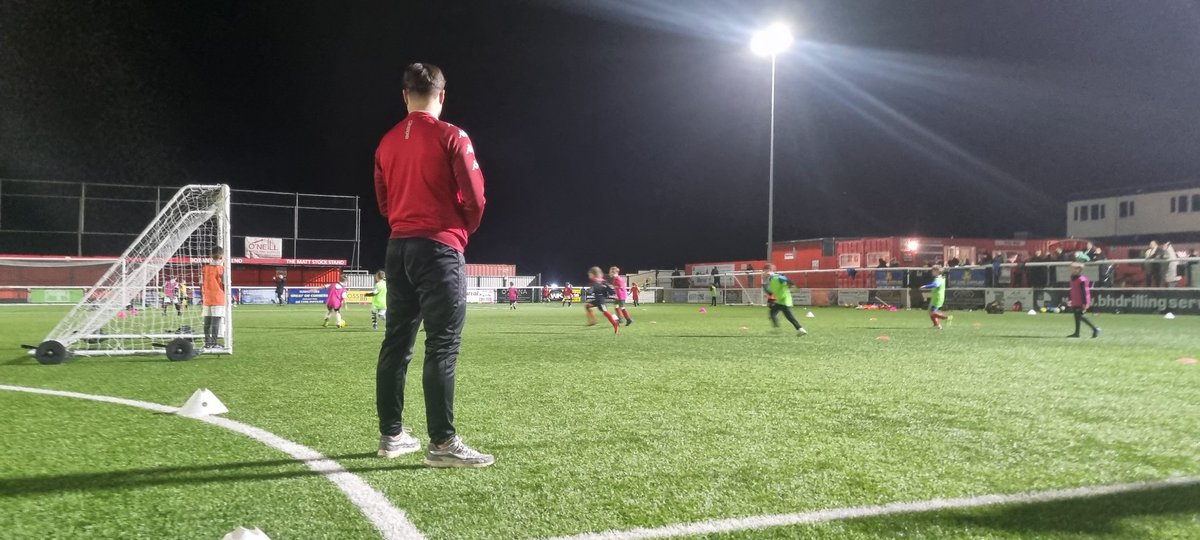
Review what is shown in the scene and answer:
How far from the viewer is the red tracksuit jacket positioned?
3.42 metres

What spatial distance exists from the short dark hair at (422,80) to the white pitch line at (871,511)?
239 cm

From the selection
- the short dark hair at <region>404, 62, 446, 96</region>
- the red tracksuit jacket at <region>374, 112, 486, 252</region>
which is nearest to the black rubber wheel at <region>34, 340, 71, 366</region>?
the red tracksuit jacket at <region>374, 112, 486, 252</region>

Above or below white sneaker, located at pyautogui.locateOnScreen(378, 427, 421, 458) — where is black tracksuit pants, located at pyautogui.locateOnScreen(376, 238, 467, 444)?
above

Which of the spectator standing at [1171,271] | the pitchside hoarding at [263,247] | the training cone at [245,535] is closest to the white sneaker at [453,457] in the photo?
the training cone at [245,535]

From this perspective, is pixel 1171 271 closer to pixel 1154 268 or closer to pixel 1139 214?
pixel 1154 268

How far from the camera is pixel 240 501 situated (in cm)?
284

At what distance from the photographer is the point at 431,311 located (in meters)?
3.45

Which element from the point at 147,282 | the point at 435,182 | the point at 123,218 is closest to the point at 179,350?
the point at 147,282

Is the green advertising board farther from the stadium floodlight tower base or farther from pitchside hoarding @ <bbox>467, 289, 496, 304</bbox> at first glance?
the stadium floodlight tower base

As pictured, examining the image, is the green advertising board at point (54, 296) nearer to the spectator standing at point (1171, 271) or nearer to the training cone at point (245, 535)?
the training cone at point (245, 535)

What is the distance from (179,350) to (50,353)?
1394 millimetres

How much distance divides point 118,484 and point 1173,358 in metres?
11.4

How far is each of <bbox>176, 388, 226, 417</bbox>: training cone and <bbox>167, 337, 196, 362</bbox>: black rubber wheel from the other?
4.98m

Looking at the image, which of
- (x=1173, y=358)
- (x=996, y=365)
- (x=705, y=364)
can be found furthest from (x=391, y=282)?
(x=1173, y=358)
